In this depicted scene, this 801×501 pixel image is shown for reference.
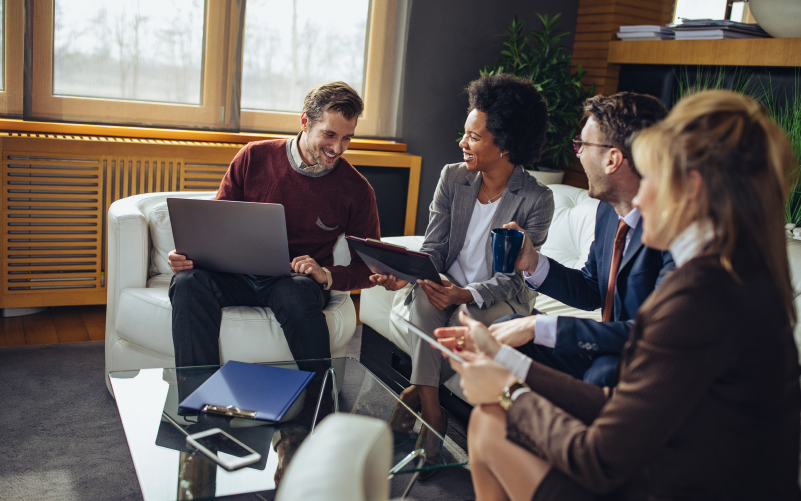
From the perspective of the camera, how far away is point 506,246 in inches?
61.1

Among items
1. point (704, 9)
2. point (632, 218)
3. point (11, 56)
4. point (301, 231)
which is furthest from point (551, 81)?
point (11, 56)

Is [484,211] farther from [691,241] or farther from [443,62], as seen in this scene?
[443,62]

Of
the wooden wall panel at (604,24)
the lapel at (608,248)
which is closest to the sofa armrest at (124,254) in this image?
the lapel at (608,248)

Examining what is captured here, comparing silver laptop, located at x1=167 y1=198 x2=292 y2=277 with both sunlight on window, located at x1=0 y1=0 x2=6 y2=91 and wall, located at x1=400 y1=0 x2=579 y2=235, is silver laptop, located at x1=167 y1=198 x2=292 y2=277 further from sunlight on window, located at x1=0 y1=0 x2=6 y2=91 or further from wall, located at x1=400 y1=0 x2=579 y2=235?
wall, located at x1=400 y1=0 x2=579 y2=235

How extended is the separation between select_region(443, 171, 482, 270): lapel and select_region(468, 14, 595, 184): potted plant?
1.38m

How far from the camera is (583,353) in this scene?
58.2 inches

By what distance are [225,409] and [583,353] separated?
0.81 meters

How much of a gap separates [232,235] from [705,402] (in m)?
1.41

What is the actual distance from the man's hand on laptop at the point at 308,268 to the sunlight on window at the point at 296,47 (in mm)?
1556

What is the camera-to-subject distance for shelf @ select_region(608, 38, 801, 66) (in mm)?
2758

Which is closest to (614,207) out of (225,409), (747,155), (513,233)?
(513,233)

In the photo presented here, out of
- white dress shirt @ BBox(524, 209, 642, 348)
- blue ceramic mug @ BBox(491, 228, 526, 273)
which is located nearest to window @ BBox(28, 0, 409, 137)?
white dress shirt @ BBox(524, 209, 642, 348)

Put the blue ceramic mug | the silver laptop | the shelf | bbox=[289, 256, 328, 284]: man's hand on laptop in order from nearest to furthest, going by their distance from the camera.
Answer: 1. the blue ceramic mug
2. the silver laptop
3. bbox=[289, 256, 328, 284]: man's hand on laptop
4. the shelf

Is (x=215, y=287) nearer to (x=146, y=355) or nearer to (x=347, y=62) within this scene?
(x=146, y=355)
